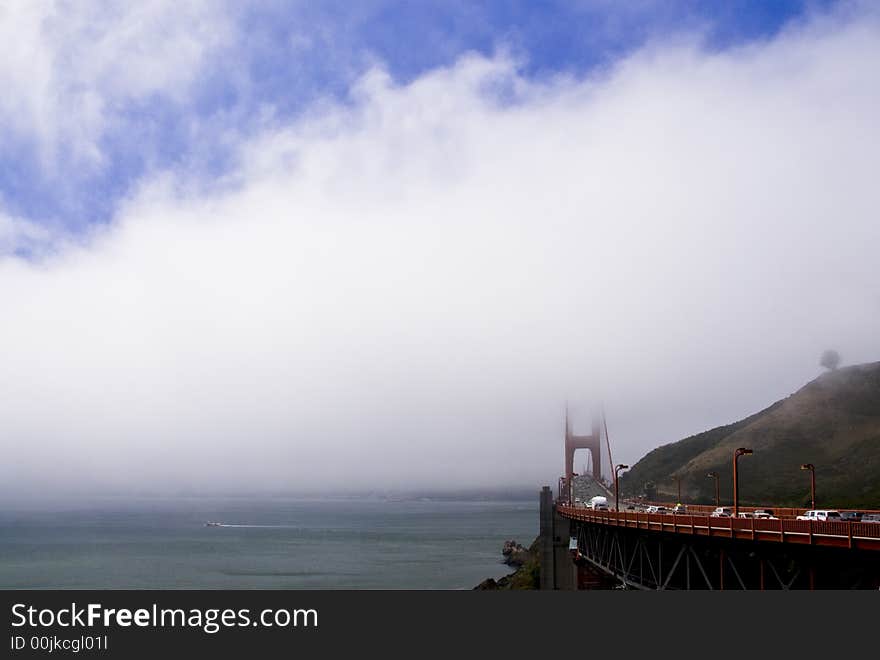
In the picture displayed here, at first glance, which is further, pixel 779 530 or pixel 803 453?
pixel 803 453

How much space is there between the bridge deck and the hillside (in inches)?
3063

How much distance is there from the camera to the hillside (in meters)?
123

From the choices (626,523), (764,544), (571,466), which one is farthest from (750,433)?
(764,544)

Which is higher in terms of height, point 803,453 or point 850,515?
point 850,515

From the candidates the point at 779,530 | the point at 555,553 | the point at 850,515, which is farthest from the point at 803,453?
the point at 779,530

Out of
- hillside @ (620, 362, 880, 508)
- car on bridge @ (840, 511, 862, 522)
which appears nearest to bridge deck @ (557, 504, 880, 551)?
car on bridge @ (840, 511, 862, 522)

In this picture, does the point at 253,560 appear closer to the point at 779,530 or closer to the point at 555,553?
the point at 555,553

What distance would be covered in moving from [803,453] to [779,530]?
449 feet

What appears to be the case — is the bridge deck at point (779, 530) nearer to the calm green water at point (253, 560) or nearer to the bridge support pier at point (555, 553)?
the bridge support pier at point (555, 553)

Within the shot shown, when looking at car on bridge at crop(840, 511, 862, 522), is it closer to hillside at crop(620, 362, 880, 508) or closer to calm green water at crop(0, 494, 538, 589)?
calm green water at crop(0, 494, 538, 589)

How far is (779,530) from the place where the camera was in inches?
988
